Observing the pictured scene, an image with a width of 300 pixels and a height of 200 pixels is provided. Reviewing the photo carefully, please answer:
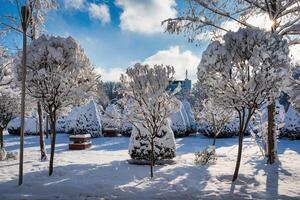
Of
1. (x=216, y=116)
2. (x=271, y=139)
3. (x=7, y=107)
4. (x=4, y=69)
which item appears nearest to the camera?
(x=271, y=139)

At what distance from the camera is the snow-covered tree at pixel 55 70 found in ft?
28.7

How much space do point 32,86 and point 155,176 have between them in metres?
4.41

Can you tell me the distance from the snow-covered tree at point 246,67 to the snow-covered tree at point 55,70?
3525 millimetres

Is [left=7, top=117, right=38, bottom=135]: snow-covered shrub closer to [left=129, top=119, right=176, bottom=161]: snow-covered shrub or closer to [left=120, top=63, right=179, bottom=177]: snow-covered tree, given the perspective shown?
[left=129, top=119, right=176, bottom=161]: snow-covered shrub

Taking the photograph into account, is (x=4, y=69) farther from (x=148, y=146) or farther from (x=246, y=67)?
(x=246, y=67)

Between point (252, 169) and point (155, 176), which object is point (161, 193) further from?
point (252, 169)

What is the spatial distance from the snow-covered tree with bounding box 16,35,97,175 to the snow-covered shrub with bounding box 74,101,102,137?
14477 millimetres

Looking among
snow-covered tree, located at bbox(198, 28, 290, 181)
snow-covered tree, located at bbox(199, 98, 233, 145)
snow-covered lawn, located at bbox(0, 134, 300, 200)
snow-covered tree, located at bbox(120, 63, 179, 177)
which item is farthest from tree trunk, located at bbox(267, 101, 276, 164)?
snow-covered tree, located at bbox(199, 98, 233, 145)

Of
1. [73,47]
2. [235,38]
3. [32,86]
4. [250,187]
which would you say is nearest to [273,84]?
[235,38]

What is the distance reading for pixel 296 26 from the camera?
36.3ft

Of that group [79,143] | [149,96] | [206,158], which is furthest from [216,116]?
[149,96]

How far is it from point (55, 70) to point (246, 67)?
5.18 metres

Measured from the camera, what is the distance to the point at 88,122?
78.0 ft

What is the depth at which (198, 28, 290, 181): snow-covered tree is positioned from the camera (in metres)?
8.01
